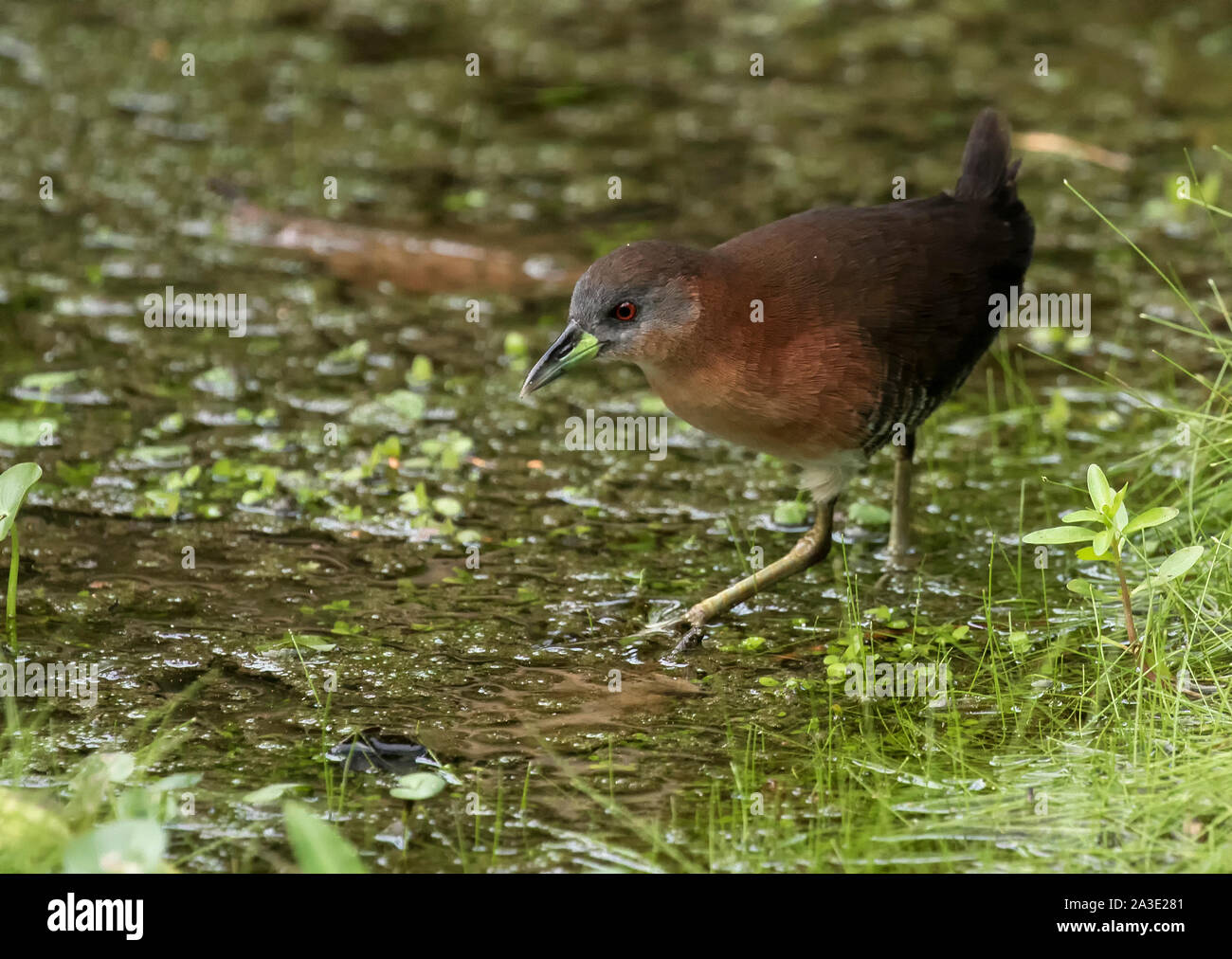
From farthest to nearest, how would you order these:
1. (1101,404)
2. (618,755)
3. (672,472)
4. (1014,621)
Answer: (1101,404)
(672,472)
(1014,621)
(618,755)

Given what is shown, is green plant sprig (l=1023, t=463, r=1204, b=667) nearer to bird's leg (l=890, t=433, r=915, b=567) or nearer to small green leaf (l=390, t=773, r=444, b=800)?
bird's leg (l=890, t=433, r=915, b=567)

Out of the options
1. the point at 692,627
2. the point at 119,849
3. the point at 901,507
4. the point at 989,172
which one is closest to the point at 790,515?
the point at 901,507

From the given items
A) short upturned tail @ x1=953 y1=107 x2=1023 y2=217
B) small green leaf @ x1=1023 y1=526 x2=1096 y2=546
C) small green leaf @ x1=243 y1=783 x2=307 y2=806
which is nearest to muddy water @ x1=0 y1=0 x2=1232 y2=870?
small green leaf @ x1=243 y1=783 x2=307 y2=806

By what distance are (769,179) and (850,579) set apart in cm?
366

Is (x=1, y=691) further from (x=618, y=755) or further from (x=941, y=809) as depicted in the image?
(x=941, y=809)

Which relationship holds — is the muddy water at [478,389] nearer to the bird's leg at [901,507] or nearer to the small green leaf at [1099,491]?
the bird's leg at [901,507]

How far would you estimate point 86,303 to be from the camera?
6.39m

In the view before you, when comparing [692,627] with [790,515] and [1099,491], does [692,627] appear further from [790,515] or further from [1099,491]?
[1099,491]

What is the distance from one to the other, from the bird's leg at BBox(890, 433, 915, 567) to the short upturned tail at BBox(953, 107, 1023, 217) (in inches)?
31.8

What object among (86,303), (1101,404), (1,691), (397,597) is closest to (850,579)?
(397,597)

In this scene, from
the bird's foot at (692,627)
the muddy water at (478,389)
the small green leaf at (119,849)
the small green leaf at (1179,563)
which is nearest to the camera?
the small green leaf at (119,849)

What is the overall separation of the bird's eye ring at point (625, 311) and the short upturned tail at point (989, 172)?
1281 mm

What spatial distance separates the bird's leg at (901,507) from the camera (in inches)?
188

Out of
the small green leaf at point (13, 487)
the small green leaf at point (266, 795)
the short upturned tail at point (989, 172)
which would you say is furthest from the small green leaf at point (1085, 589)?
the small green leaf at point (13, 487)
